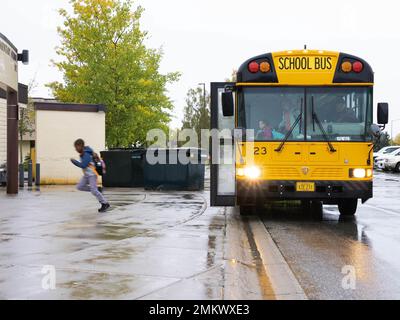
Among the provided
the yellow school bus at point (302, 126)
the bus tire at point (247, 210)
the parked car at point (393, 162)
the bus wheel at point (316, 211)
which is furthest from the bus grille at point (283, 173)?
the parked car at point (393, 162)

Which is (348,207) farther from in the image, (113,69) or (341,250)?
(113,69)

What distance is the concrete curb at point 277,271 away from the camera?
233 inches

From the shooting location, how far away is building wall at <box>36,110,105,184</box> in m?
22.4

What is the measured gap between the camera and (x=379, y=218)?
1291 cm

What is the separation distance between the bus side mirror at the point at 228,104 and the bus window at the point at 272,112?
1.40ft

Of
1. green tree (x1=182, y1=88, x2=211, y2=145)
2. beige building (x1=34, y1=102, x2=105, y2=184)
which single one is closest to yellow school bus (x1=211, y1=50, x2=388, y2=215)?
beige building (x1=34, y1=102, x2=105, y2=184)

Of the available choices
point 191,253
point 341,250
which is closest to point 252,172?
point 341,250

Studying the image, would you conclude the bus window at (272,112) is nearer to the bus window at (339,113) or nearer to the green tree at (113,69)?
the bus window at (339,113)

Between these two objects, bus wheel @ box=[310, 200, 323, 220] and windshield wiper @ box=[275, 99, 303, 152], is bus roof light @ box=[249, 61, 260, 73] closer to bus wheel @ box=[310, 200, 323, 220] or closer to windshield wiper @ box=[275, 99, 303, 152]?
windshield wiper @ box=[275, 99, 303, 152]

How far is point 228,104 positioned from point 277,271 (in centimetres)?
520

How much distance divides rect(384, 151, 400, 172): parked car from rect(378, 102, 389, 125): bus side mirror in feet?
86.0

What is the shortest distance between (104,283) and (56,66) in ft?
→ 93.7

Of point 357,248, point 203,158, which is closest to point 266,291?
point 357,248
